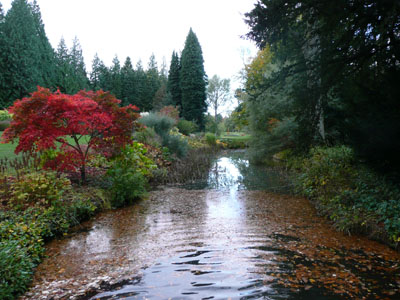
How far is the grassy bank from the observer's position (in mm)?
4380

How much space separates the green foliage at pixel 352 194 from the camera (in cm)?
439

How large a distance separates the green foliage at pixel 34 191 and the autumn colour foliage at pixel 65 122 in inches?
30.2

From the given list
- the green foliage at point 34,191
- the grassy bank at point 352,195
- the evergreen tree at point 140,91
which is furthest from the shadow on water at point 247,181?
the evergreen tree at point 140,91

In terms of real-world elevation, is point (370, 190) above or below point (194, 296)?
above

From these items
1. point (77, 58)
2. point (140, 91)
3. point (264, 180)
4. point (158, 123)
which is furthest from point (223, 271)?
point (77, 58)

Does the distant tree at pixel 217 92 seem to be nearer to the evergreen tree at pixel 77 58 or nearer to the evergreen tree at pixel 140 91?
the evergreen tree at pixel 140 91

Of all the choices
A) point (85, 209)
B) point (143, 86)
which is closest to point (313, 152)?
point (85, 209)

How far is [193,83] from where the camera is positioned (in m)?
Answer: 32.1

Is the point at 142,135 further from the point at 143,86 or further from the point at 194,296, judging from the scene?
the point at 143,86

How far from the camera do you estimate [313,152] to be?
8.28 meters

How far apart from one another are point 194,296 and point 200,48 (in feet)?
112

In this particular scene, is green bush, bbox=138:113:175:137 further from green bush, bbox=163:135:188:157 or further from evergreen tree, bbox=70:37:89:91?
evergreen tree, bbox=70:37:89:91

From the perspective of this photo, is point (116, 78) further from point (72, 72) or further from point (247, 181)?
point (247, 181)

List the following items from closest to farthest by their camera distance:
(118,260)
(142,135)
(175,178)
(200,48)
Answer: (118,260)
(175,178)
(142,135)
(200,48)
